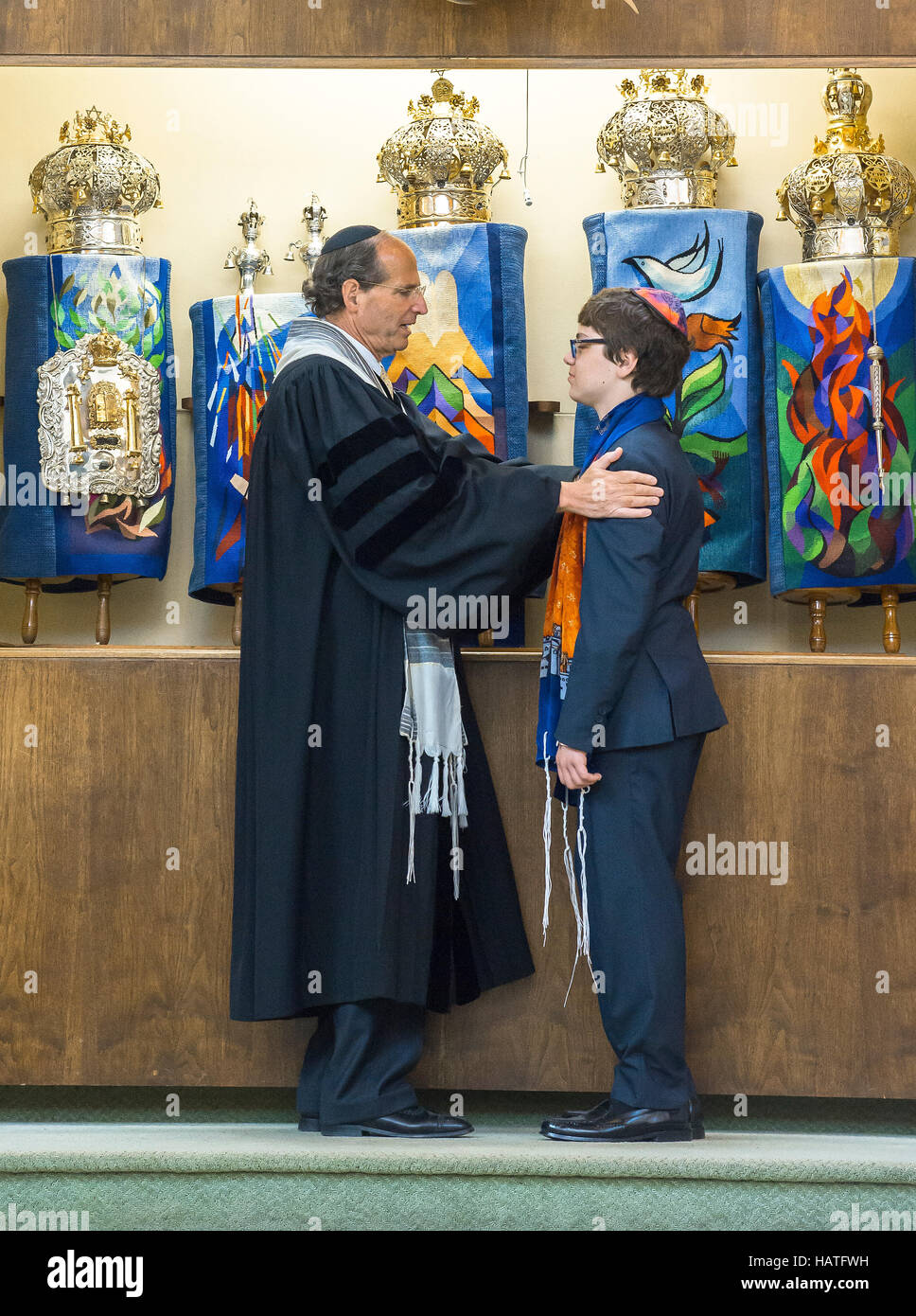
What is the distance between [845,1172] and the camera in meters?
2.75

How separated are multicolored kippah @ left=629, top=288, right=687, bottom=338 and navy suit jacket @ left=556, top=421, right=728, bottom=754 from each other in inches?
8.0

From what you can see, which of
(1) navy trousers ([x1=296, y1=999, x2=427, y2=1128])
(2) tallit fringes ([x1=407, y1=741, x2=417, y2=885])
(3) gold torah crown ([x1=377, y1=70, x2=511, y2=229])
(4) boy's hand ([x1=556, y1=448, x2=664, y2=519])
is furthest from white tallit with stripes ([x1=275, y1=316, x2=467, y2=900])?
(3) gold torah crown ([x1=377, y1=70, x2=511, y2=229])

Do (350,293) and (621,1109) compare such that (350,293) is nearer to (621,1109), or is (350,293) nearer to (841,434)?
(841,434)

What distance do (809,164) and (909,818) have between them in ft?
5.21

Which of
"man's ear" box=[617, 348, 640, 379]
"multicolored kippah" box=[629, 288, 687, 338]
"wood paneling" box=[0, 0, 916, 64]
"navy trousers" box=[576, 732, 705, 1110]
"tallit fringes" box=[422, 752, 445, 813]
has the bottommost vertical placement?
"navy trousers" box=[576, 732, 705, 1110]

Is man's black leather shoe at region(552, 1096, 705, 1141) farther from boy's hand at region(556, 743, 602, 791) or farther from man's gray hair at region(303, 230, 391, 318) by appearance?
man's gray hair at region(303, 230, 391, 318)

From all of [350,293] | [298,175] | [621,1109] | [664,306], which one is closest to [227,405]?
[298,175]

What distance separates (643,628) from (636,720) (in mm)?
171

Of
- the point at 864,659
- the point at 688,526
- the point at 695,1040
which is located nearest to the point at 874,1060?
the point at 695,1040

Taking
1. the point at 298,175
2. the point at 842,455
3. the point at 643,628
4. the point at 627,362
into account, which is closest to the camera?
the point at 643,628

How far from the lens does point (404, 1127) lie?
294cm

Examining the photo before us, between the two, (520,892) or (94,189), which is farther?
(94,189)

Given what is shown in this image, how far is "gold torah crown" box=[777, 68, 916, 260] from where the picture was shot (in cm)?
374
